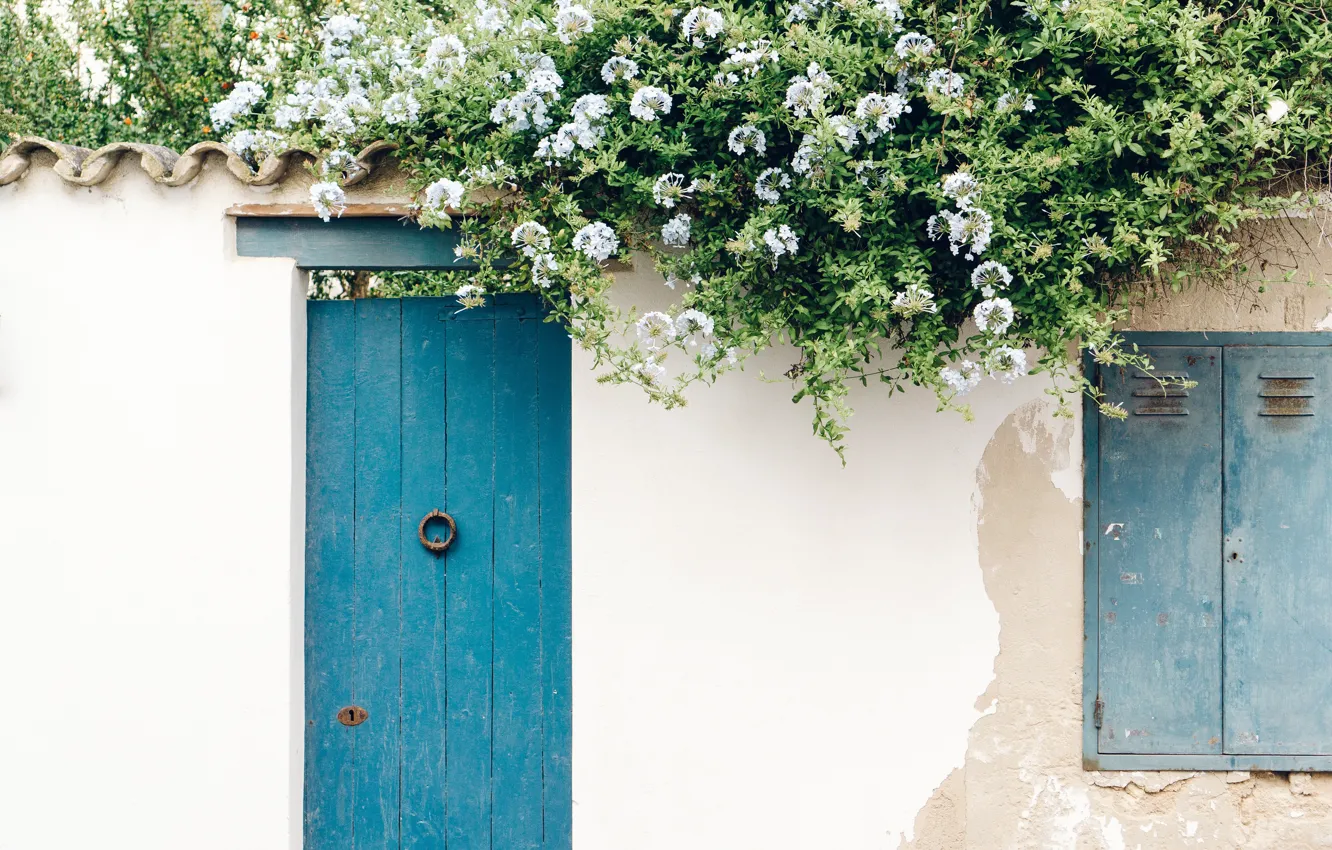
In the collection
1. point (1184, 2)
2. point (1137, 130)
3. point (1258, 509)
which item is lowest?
point (1258, 509)

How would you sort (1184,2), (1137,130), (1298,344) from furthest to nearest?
(1298,344), (1184,2), (1137,130)

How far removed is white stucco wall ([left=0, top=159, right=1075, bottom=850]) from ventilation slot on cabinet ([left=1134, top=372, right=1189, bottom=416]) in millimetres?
519

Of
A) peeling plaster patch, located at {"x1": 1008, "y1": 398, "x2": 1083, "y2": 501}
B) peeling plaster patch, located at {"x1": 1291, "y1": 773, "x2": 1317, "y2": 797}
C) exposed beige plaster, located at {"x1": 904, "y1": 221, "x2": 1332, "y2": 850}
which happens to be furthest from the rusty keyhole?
peeling plaster patch, located at {"x1": 1291, "y1": 773, "x2": 1317, "y2": 797}

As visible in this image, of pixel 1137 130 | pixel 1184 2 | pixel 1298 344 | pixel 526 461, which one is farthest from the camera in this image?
pixel 526 461

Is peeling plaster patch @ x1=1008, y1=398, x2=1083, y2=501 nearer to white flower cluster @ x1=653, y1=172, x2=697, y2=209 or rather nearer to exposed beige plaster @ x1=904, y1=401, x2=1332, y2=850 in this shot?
exposed beige plaster @ x1=904, y1=401, x2=1332, y2=850

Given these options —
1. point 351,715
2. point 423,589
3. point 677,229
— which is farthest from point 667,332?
point 351,715

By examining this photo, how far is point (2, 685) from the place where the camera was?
9.77 ft

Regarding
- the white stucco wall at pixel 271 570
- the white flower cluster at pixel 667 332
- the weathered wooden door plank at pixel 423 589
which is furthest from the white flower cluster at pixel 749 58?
the weathered wooden door plank at pixel 423 589

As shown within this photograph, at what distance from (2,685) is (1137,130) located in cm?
365

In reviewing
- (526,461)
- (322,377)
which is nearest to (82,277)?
(322,377)

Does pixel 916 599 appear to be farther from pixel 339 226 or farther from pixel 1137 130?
pixel 339 226

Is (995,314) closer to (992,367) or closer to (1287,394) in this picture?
(992,367)

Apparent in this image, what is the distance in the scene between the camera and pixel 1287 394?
290 cm

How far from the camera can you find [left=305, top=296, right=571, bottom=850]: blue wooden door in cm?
310
